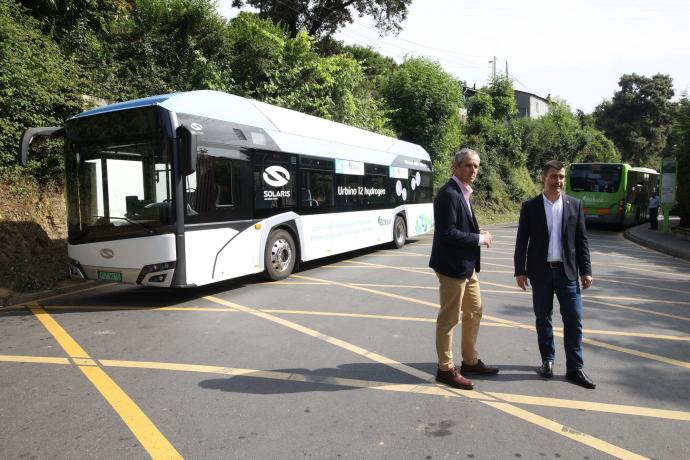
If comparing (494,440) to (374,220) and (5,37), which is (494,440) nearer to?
(374,220)

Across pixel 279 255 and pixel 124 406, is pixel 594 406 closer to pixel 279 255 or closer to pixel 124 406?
pixel 124 406

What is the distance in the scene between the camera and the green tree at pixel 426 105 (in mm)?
24391

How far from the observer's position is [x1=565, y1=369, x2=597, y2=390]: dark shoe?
411cm

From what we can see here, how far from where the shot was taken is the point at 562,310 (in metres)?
4.30

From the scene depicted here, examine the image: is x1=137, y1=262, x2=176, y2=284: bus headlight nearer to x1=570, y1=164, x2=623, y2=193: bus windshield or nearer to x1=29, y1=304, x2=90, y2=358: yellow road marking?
x1=29, y1=304, x2=90, y2=358: yellow road marking

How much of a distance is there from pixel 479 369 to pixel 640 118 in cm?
6266

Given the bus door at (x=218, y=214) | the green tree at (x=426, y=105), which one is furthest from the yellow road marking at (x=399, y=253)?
the green tree at (x=426, y=105)

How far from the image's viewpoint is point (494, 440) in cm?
322

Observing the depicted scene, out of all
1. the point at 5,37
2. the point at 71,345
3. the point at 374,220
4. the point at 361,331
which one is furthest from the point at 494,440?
the point at 5,37

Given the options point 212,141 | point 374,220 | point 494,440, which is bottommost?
point 494,440

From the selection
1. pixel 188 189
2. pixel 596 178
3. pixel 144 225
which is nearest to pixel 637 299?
pixel 188 189

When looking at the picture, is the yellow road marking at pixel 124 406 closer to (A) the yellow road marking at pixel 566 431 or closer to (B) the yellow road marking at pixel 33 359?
(B) the yellow road marking at pixel 33 359

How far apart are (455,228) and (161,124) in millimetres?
4542

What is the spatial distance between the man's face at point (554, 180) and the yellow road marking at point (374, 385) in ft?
5.64
